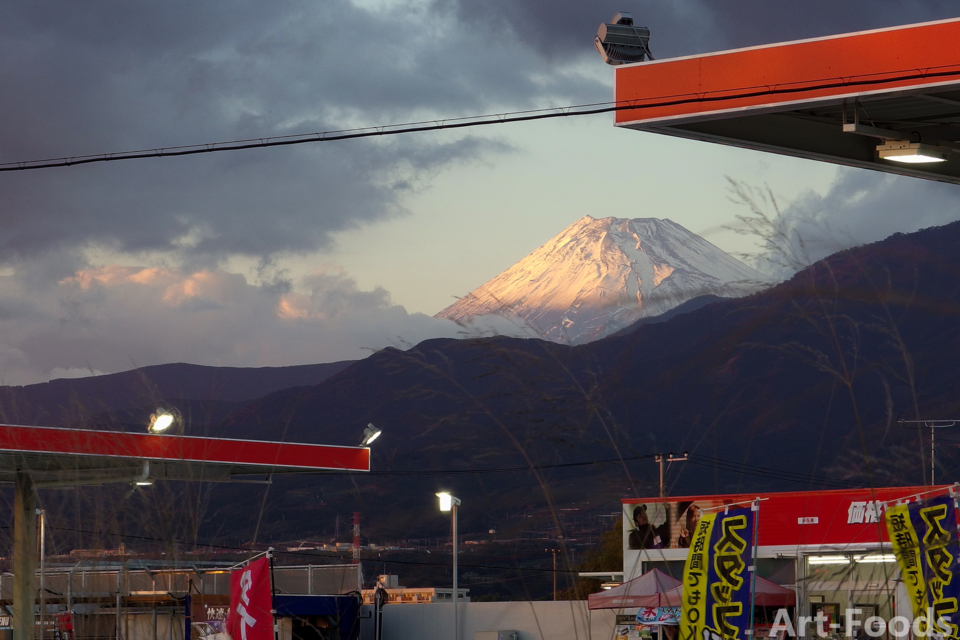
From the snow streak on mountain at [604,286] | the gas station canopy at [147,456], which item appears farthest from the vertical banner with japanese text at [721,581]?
the gas station canopy at [147,456]

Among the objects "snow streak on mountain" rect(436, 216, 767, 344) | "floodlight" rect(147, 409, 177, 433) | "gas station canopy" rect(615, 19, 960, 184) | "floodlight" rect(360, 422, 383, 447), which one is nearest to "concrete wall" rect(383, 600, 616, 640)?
"floodlight" rect(360, 422, 383, 447)

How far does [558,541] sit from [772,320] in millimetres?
1386

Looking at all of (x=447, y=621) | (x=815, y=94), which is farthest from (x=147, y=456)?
(x=815, y=94)

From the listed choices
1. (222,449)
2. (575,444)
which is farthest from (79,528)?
(222,449)

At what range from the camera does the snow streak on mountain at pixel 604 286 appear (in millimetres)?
4570

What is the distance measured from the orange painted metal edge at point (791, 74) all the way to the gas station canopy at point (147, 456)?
8.87 metres

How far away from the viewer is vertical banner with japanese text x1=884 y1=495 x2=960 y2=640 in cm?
635

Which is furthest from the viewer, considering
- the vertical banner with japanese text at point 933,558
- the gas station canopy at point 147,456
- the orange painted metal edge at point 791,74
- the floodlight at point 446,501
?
the floodlight at point 446,501

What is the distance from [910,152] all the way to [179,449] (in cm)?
1264

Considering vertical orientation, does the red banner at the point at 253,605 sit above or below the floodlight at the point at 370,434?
below

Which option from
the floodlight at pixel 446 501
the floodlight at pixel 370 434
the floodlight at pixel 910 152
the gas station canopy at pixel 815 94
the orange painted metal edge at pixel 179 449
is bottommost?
the floodlight at pixel 446 501

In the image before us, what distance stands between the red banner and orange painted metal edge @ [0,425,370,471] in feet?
17.2

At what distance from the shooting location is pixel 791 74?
7324 mm

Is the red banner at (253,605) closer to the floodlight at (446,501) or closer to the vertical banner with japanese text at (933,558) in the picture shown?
the vertical banner with japanese text at (933,558)
